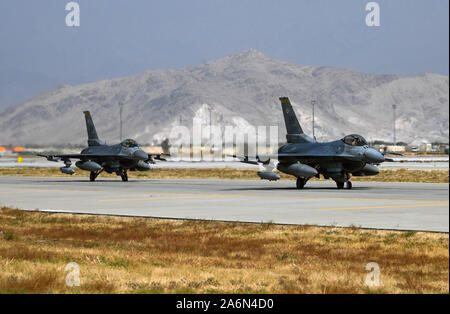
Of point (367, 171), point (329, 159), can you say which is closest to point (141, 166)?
point (329, 159)

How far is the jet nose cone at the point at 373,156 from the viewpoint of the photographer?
36969 mm

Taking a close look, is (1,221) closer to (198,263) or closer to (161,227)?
(161,227)

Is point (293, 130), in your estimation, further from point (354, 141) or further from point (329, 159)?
point (354, 141)

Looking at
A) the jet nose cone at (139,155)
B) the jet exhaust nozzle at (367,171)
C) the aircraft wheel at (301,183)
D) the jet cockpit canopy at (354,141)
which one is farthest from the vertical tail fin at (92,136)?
the jet exhaust nozzle at (367,171)

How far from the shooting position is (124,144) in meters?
50.8

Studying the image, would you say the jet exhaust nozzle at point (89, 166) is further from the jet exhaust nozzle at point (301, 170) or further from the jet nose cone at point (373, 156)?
the jet nose cone at point (373, 156)

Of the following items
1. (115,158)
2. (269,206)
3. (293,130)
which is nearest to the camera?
(269,206)

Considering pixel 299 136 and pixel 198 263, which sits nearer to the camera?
pixel 198 263

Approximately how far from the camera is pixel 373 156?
121ft

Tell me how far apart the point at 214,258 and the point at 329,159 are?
24553mm

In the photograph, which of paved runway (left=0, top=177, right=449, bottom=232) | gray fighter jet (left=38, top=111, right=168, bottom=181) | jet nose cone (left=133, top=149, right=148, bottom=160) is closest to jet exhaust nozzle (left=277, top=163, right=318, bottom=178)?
paved runway (left=0, top=177, right=449, bottom=232)

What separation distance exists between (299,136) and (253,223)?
21678 mm
